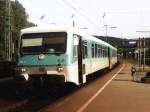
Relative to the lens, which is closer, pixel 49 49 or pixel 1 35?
pixel 49 49

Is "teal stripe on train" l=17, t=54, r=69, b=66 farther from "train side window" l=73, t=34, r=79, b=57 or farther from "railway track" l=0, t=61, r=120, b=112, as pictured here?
"railway track" l=0, t=61, r=120, b=112

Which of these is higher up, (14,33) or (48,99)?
(14,33)

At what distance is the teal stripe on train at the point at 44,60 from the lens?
1828 cm

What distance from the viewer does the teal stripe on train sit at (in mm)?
18281

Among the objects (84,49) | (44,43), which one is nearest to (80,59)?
(84,49)

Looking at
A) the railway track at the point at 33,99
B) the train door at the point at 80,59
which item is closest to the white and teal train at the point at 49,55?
the train door at the point at 80,59

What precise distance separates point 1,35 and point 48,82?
163ft

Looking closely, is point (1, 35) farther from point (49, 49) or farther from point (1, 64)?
point (49, 49)

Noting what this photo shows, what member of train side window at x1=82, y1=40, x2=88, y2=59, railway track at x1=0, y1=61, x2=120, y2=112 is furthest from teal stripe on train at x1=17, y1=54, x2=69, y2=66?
train side window at x1=82, y1=40, x2=88, y2=59

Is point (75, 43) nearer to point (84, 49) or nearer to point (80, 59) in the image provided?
point (80, 59)

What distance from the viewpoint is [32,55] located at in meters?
18.6

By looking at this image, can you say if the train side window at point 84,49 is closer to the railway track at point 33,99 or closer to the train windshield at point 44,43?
the railway track at point 33,99

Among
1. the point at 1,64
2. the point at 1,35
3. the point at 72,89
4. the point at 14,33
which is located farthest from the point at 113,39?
the point at 72,89

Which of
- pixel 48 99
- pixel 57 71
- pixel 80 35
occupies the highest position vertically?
pixel 80 35
